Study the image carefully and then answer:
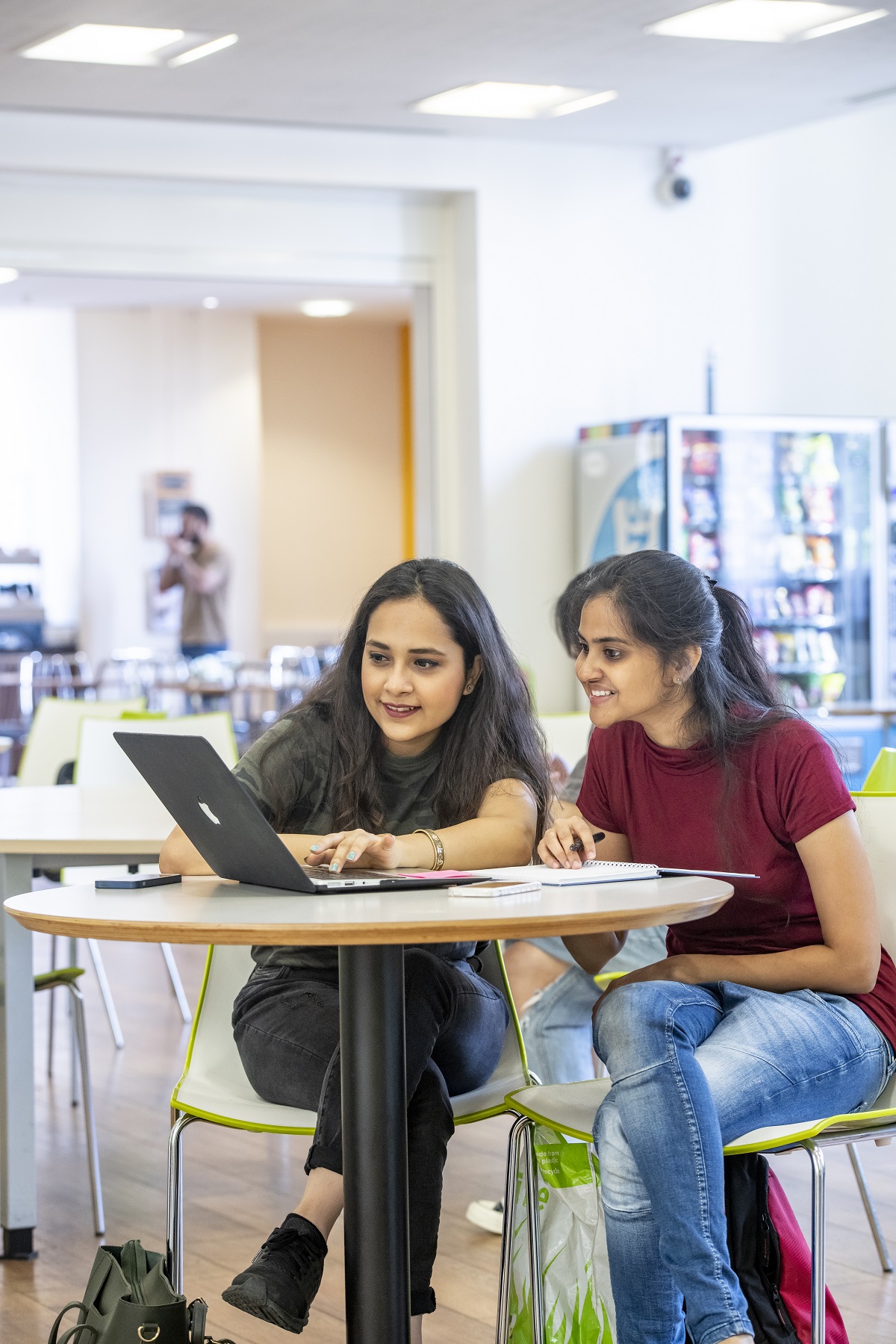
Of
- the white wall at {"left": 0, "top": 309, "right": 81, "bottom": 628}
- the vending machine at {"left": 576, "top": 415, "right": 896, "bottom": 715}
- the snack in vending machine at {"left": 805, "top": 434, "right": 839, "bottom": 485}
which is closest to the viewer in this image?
the vending machine at {"left": 576, "top": 415, "right": 896, "bottom": 715}

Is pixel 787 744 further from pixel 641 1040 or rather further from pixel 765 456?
pixel 765 456

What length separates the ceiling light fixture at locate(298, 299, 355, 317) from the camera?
11.1 meters

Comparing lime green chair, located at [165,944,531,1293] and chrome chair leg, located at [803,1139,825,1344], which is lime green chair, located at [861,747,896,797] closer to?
lime green chair, located at [165,944,531,1293]

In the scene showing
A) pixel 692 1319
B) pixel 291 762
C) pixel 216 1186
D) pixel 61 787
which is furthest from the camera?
pixel 61 787

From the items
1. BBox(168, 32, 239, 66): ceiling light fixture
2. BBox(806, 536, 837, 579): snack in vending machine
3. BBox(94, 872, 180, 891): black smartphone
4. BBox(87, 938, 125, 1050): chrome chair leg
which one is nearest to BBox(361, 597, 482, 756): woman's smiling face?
BBox(94, 872, 180, 891): black smartphone

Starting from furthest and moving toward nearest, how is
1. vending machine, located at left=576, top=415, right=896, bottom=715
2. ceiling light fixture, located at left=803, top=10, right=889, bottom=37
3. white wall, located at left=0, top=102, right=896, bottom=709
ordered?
vending machine, located at left=576, top=415, right=896, bottom=715 → white wall, located at left=0, top=102, right=896, bottom=709 → ceiling light fixture, located at left=803, top=10, right=889, bottom=37

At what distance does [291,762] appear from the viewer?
2330mm

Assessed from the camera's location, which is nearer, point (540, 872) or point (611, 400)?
point (540, 872)

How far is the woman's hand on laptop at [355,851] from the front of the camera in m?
1.95

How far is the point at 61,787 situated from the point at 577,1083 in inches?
74.2

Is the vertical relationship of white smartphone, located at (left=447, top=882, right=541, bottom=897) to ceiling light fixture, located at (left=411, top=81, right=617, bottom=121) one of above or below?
below

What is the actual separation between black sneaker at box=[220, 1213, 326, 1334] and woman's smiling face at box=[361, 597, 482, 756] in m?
0.70

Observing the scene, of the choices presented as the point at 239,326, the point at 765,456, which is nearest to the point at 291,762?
the point at 765,456

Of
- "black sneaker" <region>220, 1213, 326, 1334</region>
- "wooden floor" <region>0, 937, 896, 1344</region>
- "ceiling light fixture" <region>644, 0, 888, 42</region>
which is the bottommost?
"wooden floor" <region>0, 937, 896, 1344</region>
